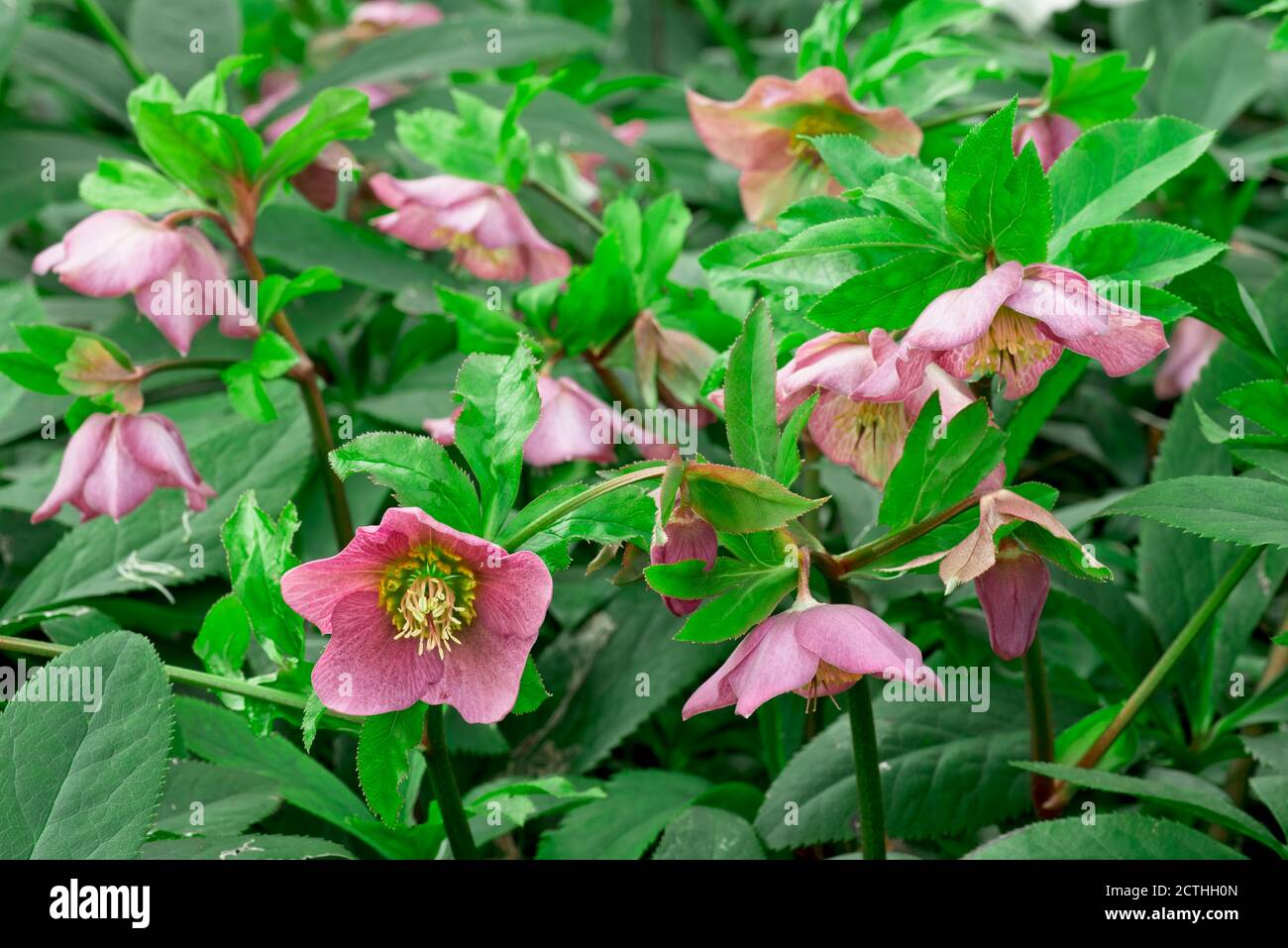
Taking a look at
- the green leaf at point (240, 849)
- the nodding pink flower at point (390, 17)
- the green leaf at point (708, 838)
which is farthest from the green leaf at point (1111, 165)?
the nodding pink flower at point (390, 17)

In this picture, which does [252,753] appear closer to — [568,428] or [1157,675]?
[568,428]

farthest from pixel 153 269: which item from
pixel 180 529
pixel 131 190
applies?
pixel 180 529

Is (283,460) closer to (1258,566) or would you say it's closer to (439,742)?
(439,742)

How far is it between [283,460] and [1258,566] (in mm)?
599

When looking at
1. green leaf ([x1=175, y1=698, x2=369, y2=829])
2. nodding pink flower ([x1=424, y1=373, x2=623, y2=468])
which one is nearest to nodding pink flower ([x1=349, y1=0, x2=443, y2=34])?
nodding pink flower ([x1=424, y1=373, x2=623, y2=468])

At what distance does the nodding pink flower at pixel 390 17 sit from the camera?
1.39 m

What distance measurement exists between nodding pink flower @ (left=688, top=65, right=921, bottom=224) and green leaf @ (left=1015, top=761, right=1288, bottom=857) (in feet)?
1.14

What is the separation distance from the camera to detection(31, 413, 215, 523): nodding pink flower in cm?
70

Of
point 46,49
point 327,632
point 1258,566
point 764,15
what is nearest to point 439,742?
point 327,632

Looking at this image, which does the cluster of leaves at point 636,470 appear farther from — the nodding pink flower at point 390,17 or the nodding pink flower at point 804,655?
the nodding pink flower at point 390,17

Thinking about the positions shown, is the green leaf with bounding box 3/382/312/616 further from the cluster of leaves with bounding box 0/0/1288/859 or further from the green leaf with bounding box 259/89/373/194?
the green leaf with bounding box 259/89/373/194

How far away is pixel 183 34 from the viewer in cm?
120

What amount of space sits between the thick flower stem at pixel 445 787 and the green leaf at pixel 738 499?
0.50 feet

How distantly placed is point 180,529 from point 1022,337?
1.71ft
